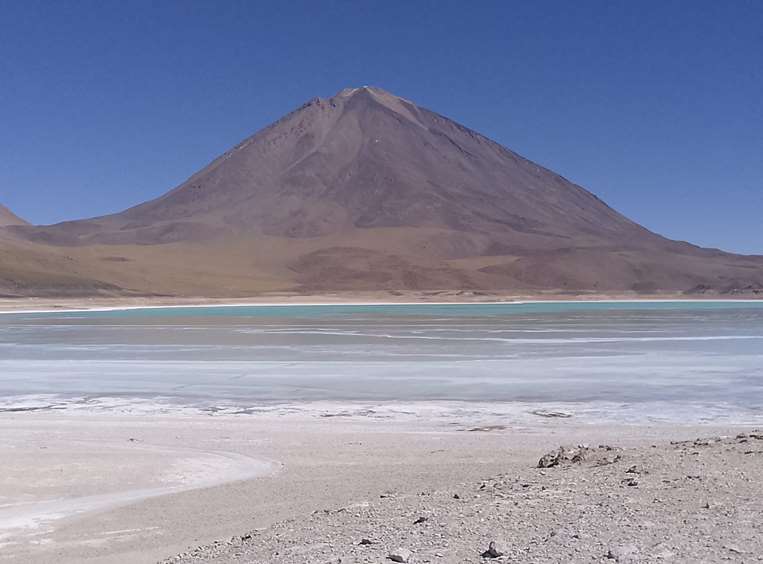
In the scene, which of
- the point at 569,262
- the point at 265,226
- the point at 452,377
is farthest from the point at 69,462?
the point at 265,226

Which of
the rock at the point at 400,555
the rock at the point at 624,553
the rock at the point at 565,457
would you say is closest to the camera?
the rock at the point at 624,553

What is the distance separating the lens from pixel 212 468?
30.6 ft

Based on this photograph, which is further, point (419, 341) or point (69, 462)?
point (419, 341)

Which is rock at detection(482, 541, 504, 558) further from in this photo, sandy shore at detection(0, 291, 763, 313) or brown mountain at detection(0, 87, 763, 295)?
brown mountain at detection(0, 87, 763, 295)

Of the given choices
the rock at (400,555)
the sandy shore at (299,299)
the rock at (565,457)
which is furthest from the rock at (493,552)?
the sandy shore at (299,299)

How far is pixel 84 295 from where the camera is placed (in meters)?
83.2

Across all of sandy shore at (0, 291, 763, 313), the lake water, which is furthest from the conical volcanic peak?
the lake water

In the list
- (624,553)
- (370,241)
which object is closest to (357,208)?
(370,241)

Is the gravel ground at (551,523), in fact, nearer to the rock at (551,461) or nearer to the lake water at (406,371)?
the rock at (551,461)

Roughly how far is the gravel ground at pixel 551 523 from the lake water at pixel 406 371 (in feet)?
19.2

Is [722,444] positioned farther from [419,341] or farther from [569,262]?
[569,262]

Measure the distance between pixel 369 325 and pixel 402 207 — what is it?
452 feet

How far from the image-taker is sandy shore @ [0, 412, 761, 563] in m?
6.98

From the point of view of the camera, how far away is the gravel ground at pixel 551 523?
5.23 m
